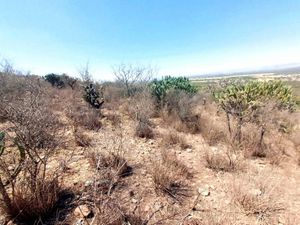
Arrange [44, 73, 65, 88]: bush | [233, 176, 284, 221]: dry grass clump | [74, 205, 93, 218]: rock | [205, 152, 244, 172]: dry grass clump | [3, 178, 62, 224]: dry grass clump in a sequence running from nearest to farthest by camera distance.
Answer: [3, 178, 62, 224]: dry grass clump, [74, 205, 93, 218]: rock, [233, 176, 284, 221]: dry grass clump, [205, 152, 244, 172]: dry grass clump, [44, 73, 65, 88]: bush

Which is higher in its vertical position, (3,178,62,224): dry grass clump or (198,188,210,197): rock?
(3,178,62,224): dry grass clump

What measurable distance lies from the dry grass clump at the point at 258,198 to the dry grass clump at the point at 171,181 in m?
0.74

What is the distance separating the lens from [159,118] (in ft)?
28.6

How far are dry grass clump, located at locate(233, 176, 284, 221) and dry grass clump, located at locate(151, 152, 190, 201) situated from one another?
74 cm

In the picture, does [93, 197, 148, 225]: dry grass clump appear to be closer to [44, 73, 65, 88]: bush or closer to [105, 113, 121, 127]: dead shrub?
[105, 113, 121, 127]: dead shrub

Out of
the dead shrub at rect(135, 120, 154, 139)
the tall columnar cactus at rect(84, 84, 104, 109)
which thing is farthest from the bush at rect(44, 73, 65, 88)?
the dead shrub at rect(135, 120, 154, 139)

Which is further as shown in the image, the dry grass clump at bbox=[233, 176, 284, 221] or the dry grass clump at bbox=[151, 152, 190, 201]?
the dry grass clump at bbox=[151, 152, 190, 201]

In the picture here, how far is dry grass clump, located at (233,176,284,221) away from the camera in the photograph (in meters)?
3.05

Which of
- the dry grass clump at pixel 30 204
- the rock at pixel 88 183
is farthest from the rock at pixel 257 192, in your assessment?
the dry grass clump at pixel 30 204

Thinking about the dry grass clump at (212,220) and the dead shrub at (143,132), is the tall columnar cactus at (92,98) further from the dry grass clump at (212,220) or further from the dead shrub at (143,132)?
the dry grass clump at (212,220)

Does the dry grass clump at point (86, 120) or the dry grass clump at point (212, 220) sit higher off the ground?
the dry grass clump at point (86, 120)

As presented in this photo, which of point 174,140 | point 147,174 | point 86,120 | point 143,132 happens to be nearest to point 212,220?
point 147,174

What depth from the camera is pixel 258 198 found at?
10.8ft

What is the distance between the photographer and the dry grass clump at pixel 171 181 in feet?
11.3
